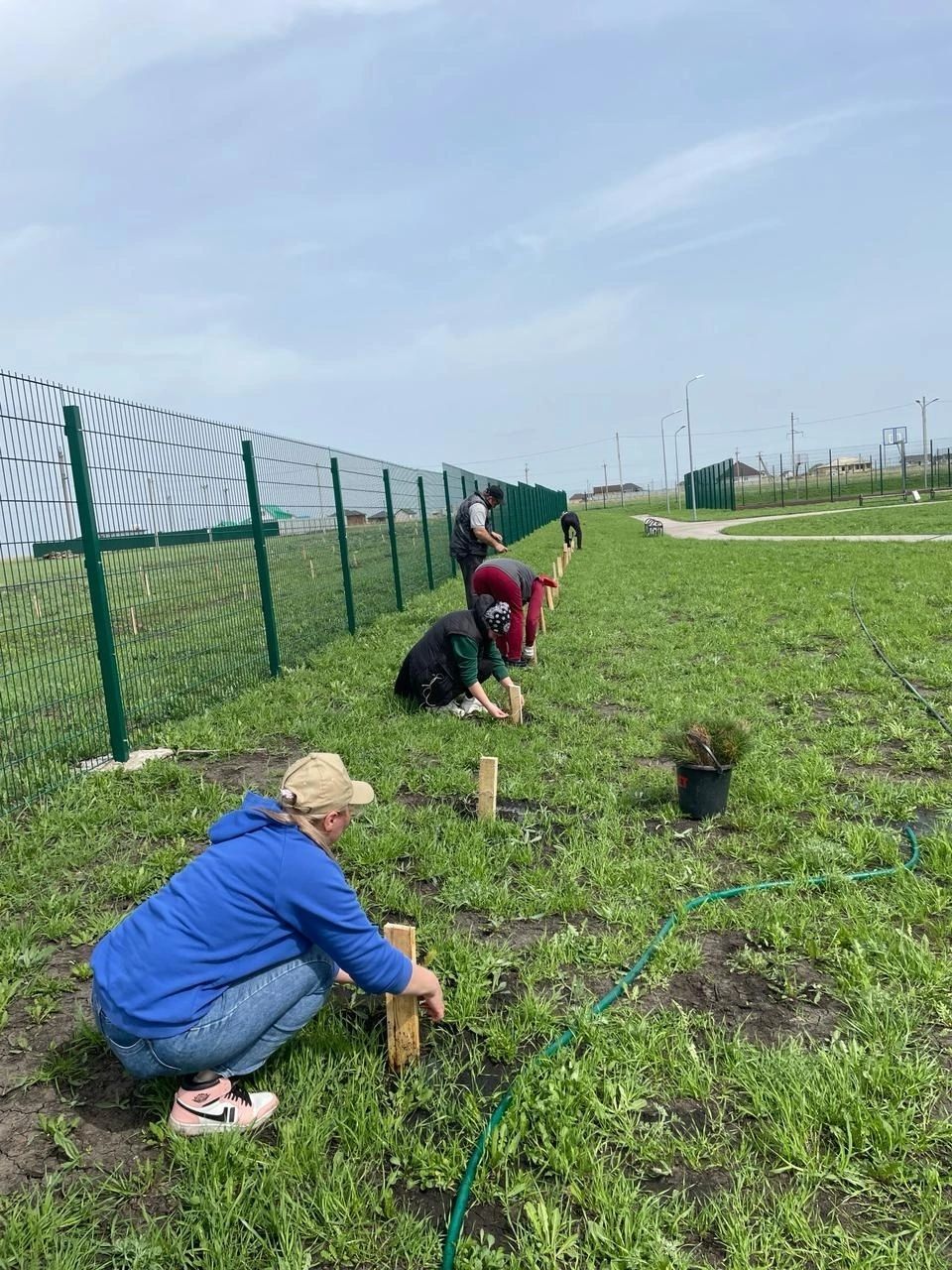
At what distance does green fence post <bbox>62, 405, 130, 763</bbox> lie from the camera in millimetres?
4797

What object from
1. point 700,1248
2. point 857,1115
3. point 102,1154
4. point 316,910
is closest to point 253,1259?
point 102,1154

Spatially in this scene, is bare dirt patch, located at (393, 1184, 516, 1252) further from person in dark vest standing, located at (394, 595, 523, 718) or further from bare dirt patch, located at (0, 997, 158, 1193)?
person in dark vest standing, located at (394, 595, 523, 718)

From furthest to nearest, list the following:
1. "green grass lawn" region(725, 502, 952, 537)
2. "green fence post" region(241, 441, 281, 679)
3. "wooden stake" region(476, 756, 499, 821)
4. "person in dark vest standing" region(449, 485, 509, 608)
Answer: "green grass lawn" region(725, 502, 952, 537)
"person in dark vest standing" region(449, 485, 509, 608)
"green fence post" region(241, 441, 281, 679)
"wooden stake" region(476, 756, 499, 821)

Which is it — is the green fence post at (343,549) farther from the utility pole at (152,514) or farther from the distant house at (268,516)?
the utility pole at (152,514)

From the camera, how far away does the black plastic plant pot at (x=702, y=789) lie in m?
3.87

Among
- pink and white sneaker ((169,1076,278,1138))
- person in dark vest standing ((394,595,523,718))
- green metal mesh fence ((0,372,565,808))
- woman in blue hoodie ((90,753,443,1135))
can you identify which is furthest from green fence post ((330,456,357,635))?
pink and white sneaker ((169,1076,278,1138))

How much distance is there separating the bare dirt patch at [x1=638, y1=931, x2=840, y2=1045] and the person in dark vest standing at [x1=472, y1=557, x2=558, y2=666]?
3.73m

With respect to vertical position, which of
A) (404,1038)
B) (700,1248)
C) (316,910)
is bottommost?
(700,1248)

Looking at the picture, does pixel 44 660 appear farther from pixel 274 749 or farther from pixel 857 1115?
pixel 857 1115

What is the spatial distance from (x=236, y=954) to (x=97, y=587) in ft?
11.4

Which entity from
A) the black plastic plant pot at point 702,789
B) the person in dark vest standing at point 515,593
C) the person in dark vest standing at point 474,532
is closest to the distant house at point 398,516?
the person in dark vest standing at point 474,532

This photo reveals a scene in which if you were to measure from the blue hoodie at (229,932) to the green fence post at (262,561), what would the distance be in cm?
525

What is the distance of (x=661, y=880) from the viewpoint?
3322 mm

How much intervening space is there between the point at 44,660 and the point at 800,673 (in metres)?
5.37
